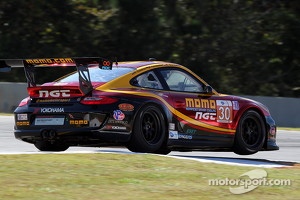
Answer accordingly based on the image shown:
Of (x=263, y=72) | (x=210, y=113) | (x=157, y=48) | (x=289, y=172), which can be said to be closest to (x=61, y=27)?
(x=157, y=48)

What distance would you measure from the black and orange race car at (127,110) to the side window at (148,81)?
0.6 inches

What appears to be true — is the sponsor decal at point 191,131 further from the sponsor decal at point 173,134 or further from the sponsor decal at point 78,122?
the sponsor decal at point 78,122

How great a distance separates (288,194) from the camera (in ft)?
27.4

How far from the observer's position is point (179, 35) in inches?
1324

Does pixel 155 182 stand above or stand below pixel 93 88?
below

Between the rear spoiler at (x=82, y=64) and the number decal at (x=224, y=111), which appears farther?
the number decal at (x=224, y=111)

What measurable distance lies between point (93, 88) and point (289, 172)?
284 centimetres

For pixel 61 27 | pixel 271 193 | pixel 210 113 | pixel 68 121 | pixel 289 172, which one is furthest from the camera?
pixel 61 27

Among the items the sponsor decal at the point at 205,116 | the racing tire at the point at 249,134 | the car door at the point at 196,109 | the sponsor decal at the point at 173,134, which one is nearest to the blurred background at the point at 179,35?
the racing tire at the point at 249,134

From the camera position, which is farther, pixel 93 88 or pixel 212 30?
pixel 212 30

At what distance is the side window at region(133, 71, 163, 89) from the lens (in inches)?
460

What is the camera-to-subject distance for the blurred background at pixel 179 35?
32.4m

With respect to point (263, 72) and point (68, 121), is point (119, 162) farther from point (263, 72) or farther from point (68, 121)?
point (263, 72)

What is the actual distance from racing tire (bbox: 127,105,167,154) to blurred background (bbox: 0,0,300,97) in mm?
20626
